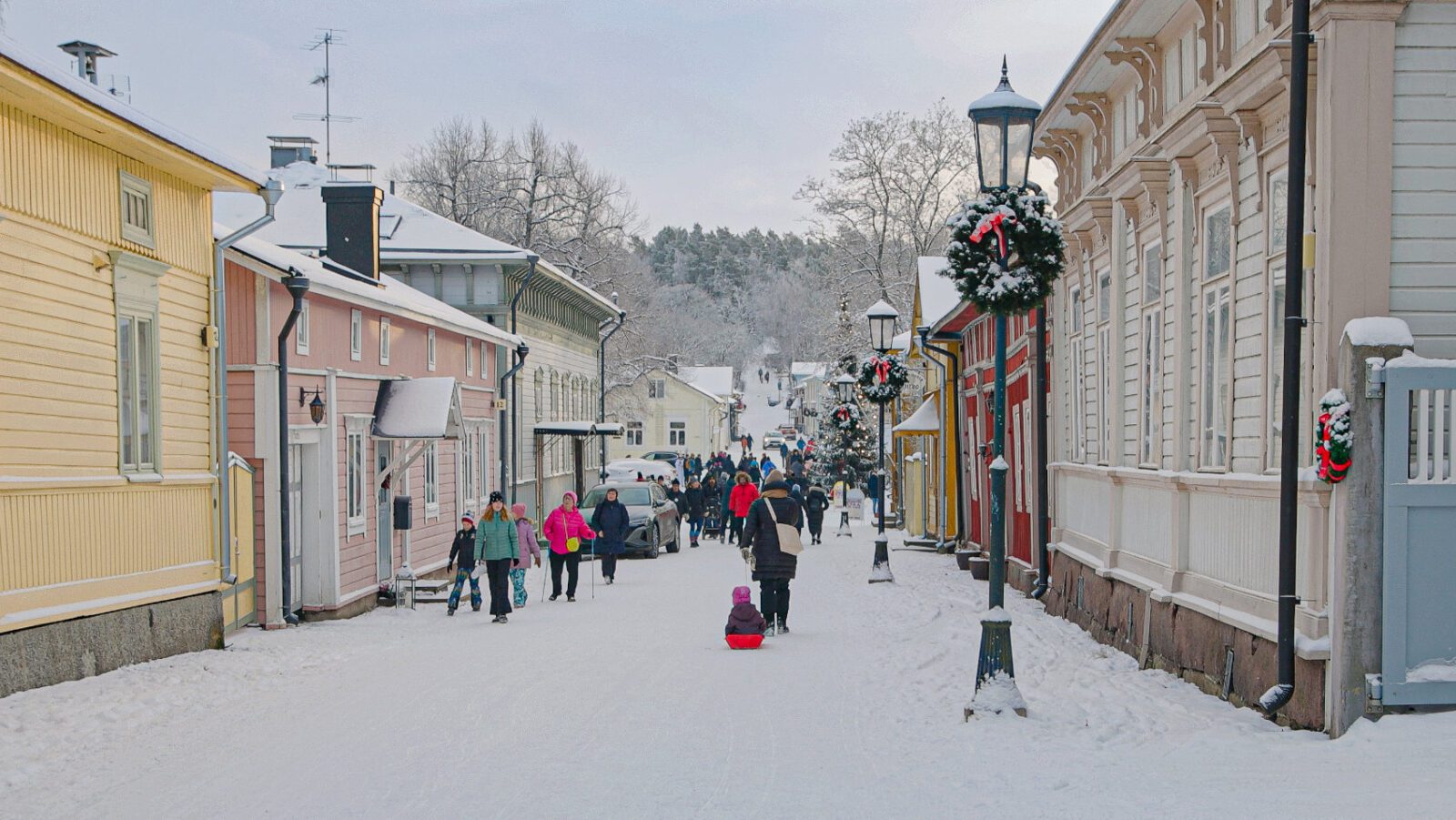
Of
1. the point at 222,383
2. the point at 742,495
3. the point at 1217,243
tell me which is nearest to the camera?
the point at 1217,243

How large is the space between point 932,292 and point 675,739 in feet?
82.5

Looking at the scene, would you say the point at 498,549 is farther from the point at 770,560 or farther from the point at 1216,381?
the point at 1216,381

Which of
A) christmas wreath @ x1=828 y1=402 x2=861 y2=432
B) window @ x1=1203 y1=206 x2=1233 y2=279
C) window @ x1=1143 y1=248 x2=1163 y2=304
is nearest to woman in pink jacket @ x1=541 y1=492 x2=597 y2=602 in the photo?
window @ x1=1143 y1=248 x2=1163 y2=304

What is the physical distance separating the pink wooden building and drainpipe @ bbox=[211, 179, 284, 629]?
75 cm

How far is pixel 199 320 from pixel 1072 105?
9.71m

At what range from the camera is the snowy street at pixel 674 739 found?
7.42 metres

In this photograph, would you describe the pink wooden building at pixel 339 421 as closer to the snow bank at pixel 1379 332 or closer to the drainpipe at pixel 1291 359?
the drainpipe at pixel 1291 359

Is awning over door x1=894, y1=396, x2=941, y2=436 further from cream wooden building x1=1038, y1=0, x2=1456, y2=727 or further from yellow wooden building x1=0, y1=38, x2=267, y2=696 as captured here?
yellow wooden building x1=0, y1=38, x2=267, y2=696

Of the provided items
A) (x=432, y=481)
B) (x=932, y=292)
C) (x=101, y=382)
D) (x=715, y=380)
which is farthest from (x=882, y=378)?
(x=715, y=380)

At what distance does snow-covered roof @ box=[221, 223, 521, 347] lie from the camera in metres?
17.0

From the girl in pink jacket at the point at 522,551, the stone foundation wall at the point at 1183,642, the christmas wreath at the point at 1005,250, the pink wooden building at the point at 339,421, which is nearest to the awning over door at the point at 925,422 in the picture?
the pink wooden building at the point at 339,421

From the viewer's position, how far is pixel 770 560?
15609 millimetres

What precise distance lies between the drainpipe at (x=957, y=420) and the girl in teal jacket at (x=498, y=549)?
37.8 ft

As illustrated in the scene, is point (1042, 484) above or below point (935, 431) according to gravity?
below
